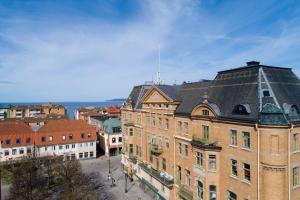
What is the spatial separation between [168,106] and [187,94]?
145 inches

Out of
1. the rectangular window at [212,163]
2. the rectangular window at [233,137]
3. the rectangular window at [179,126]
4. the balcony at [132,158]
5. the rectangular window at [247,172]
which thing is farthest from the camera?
the balcony at [132,158]

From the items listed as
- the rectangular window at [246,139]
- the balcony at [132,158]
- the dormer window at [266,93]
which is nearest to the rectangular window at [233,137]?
the rectangular window at [246,139]

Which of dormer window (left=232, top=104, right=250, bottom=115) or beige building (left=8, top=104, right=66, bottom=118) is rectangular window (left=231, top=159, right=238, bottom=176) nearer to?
dormer window (left=232, top=104, right=250, bottom=115)

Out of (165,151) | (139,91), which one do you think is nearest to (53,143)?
(139,91)

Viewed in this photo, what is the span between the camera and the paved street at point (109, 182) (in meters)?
46.1

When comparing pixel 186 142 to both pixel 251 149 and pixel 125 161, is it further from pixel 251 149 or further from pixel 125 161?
pixel 125 161

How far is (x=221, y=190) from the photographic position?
3136cm

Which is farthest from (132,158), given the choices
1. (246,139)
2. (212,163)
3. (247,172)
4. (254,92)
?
(254,92)

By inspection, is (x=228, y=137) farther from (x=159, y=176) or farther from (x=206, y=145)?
(x=159, y=176)

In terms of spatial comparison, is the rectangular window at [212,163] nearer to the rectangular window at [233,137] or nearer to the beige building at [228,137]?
the beige building at [228,137]

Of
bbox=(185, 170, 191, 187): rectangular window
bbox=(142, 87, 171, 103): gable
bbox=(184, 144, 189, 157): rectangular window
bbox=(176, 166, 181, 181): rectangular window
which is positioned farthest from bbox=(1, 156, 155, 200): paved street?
bbox=(142, 87, 171, 103): gable

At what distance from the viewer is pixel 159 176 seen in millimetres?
43500

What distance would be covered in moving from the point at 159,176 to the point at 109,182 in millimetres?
14794

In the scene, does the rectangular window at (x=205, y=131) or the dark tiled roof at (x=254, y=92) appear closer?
the dark tiled roof at (x=254, y=92)
